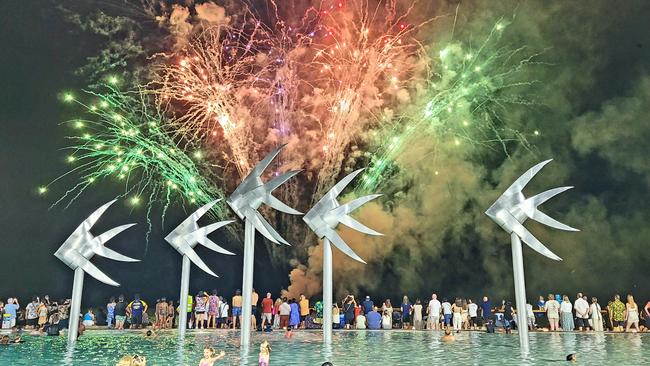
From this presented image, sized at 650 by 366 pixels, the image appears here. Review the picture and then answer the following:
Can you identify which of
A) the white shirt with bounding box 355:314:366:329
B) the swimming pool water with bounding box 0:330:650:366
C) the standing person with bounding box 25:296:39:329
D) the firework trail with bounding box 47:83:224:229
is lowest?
the swimming pool water with bounding box 0:330:650:366

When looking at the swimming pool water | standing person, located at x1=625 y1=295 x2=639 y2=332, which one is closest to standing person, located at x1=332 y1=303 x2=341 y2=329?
the swimming pool water

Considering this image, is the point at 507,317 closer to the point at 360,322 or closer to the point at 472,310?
the point at 472,310

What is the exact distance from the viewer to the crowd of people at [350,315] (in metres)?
21.7

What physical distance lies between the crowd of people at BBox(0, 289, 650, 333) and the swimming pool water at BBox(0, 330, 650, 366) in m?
2.51

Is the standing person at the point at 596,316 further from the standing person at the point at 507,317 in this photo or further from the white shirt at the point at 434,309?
the white shirt at the point at 434,309

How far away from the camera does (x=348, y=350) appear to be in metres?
14.4

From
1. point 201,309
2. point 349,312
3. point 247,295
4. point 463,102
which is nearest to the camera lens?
point 247,295

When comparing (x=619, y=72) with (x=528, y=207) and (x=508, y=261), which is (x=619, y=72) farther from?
(x=528, y=207)

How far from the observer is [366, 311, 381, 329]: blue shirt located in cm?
2323

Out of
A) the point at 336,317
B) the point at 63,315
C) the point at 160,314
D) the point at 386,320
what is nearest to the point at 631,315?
the point at 386,320

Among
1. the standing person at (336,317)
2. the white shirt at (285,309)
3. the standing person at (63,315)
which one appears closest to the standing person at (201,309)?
the white shirt at (285,309)

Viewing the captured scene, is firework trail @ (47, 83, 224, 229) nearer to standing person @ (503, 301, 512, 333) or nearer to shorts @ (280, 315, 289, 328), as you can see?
shorts @ (280, 315, 289, 328)

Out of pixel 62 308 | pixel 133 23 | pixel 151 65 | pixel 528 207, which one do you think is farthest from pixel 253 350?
pixel 133 23

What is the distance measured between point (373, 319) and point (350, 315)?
3.11 ft
